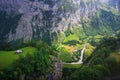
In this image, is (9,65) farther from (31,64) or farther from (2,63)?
(31,64)

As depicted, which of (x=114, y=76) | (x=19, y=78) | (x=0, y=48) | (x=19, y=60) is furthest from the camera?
(x=0, y=48)

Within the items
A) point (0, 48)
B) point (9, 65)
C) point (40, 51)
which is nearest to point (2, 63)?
point (9, 65)

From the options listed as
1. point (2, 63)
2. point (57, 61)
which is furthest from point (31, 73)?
point (57, 61)

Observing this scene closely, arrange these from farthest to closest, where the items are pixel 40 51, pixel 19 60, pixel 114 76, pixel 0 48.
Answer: pixel 0 48 → pixel 40 51 → pixel 19 60 → pixel 114 76

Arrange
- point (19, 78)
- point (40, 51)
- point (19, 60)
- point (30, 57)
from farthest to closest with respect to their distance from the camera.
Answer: point (40, 51), point (30, 57), point (19, 60), point (19, 78)

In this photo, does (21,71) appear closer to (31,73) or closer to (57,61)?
(31,73)

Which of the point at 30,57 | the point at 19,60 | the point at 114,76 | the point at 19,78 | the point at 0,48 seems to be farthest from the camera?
the point at 0,48

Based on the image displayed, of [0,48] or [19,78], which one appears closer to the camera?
[19,78]

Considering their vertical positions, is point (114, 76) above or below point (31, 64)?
above

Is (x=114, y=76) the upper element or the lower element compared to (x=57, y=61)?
upper
